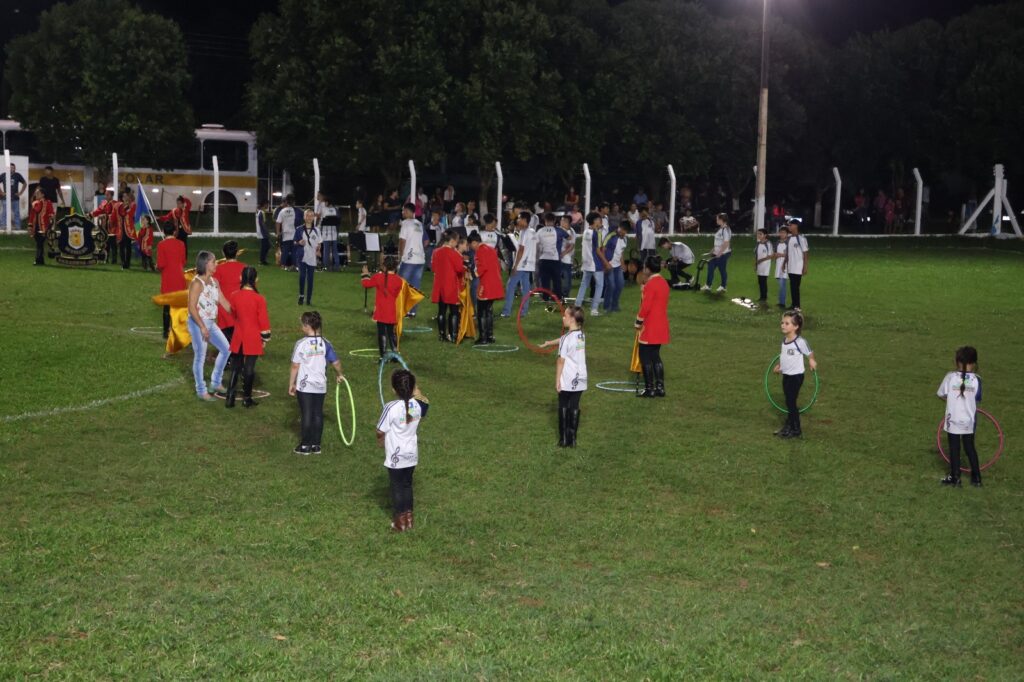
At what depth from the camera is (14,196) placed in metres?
39.3

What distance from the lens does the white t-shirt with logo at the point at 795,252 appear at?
2436cm

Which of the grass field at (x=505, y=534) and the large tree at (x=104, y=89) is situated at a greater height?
the large tree at (x=104, y=89)

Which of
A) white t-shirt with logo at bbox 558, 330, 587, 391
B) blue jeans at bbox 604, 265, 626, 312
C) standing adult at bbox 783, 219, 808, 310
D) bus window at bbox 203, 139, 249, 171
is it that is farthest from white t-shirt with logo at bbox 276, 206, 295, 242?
bus window at bbox 203, 139, 249, 171

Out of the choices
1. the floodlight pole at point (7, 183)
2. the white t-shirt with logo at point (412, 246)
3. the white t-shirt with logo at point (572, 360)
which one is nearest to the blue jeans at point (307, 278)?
the white t-shirt with logo at point (412, 246)

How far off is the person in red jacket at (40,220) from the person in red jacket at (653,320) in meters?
19.8

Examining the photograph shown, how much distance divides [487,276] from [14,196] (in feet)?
82.7

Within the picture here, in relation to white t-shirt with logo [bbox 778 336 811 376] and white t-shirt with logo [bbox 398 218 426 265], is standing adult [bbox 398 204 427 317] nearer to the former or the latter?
white t-shirt with logo [bbox 398 218 426 265]

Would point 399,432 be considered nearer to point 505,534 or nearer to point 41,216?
point 505,534

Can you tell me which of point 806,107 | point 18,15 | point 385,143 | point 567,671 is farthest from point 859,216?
point 567,671

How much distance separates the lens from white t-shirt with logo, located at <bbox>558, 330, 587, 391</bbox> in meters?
12.6

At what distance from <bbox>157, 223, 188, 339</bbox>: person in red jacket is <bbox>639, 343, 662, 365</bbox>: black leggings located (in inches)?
271

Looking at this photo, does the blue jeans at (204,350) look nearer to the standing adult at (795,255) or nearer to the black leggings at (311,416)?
the black leggings at (311,416)

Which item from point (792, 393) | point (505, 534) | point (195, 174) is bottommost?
point (505, 534)

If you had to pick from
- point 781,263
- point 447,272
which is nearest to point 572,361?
point 447,272
